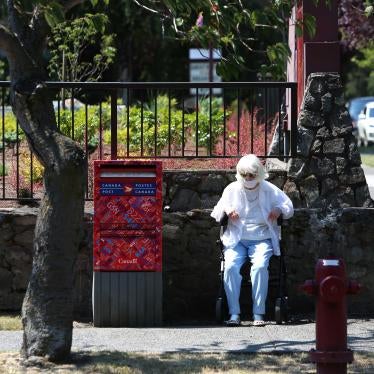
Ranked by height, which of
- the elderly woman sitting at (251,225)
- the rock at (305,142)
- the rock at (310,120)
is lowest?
the elderly woman sitting at (251,225)

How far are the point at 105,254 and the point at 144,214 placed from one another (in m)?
0.46

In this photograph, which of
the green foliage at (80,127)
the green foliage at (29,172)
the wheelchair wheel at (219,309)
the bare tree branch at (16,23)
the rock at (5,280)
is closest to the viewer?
the bare tree branch at (16,23)

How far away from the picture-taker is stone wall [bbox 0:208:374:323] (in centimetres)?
935

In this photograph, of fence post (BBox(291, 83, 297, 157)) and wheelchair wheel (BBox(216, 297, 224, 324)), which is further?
fence post (BBox(291, 83, 297, 157))

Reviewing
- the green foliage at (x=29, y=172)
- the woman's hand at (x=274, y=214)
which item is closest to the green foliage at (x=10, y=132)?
the green foliage at (x=29, y=172)

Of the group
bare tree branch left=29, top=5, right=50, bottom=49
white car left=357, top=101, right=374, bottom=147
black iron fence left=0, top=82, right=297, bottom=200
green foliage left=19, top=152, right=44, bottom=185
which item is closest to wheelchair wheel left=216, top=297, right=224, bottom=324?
black iron fence left=0, top=82, right=297, bottom=200

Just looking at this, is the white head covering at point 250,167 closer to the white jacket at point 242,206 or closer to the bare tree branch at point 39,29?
the white jacket at point 242,206

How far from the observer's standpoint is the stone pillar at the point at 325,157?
32.0 feet

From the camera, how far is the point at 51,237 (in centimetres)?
710

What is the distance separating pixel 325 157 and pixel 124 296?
2.33 m

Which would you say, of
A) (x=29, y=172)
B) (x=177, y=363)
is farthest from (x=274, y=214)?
(x=29, y=172)

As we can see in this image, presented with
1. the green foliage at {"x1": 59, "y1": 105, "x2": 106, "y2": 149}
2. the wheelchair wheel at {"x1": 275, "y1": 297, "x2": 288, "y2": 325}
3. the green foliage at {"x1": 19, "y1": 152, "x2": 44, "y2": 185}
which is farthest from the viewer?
the green foliage at {"x1": 59, "y1": 105, "x2": 106, "y2": 149}

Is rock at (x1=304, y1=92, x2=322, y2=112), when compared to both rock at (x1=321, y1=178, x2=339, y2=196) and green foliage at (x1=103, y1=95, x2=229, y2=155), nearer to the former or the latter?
rock at (x1=321, y1=178, x2=339, y2=196)

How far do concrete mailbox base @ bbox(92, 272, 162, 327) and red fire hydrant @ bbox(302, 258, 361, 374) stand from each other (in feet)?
9.33
